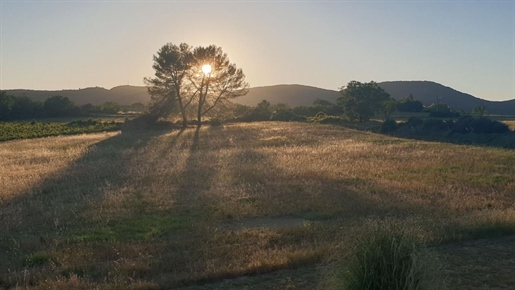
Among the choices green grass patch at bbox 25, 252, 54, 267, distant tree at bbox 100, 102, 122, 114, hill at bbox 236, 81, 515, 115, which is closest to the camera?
green grass patch at bbox 25, 252, 54, 267

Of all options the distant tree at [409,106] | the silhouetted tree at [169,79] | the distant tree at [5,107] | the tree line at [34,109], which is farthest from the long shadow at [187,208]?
the distant tree at [409,106]

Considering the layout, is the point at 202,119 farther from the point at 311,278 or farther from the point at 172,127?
the point at 311,278

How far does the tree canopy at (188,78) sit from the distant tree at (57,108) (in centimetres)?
2699

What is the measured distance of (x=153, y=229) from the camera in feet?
40.9

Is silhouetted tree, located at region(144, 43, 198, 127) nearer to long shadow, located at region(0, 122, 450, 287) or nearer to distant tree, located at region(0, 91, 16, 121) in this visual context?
distant tree, located at region(0, 91, 16, 121)

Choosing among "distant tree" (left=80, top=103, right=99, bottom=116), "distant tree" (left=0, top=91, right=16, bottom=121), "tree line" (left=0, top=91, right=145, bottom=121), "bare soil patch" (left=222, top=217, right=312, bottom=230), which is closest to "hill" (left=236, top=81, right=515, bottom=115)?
"distant tree" (left=80, top=103, right=99, bottom=116)

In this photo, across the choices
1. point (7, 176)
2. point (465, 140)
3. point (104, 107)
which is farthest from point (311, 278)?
point (104, 107)

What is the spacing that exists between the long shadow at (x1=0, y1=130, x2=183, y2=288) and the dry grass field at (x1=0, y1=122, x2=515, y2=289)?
0.04 metres

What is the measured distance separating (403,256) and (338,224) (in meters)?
6.25

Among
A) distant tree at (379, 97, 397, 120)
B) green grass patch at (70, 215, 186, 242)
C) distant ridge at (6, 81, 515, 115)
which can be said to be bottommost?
green grass patch at (70, 215, 186, 242)

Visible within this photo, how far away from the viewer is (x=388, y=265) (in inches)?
237

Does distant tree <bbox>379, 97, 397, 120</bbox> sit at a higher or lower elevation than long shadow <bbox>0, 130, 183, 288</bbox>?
higher

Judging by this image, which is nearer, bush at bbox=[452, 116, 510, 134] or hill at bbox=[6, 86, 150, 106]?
bush at bbox=[452, 116, 510, 134]

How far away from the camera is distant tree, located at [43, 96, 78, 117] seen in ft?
301
